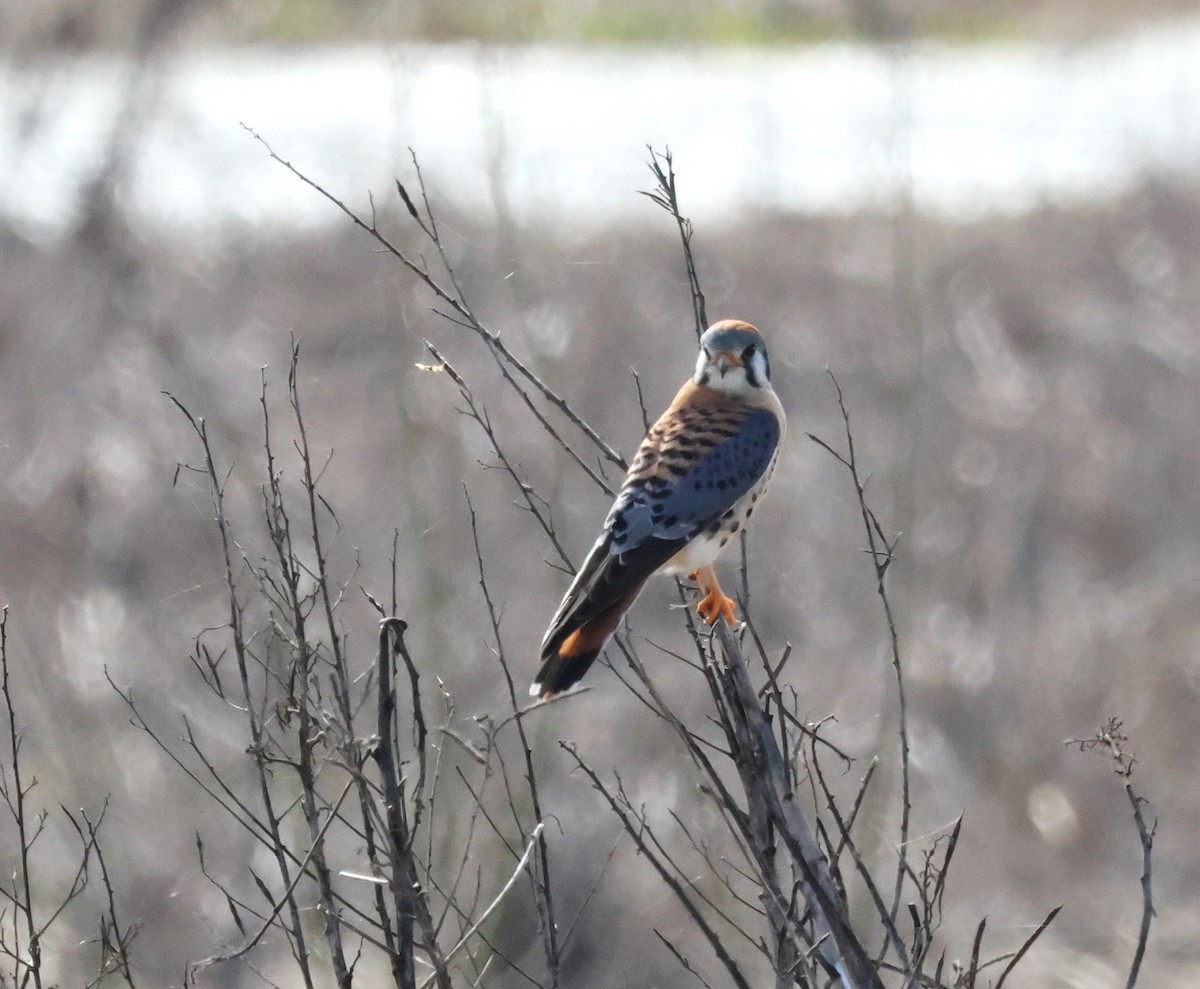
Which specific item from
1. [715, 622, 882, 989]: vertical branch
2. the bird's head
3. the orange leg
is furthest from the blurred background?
[715, 622, 882, 989]: vertical branch

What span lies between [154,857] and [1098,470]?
5.97 m

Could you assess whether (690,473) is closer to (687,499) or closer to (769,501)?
(687,499)

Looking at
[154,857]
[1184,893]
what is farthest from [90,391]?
[1184,893]

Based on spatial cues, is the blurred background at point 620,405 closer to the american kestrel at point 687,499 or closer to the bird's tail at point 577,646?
the american kestrel at point 687,499

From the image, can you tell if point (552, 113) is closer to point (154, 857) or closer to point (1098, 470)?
point (1098, 470)

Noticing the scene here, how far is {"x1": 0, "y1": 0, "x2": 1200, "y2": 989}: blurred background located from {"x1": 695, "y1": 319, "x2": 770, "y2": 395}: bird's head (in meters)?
2.10

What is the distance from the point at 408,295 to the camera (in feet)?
34.8

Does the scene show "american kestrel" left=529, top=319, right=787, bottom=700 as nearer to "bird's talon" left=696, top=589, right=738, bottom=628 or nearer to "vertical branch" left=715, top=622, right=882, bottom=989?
"bird's talon" left=696, top=589, right=738, bottom=628

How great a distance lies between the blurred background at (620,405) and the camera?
360 inches

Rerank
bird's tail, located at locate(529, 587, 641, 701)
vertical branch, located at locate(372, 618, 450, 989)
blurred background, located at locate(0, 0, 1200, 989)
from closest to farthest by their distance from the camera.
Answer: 1. vertical branch, located at locate(372, 618, 450, 989)
2. bird's tail, located at locate(529, 587, 641, 701)
3. blurred background, located at locate(0, 0, 1200, 989)

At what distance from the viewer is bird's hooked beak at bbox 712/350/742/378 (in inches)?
201

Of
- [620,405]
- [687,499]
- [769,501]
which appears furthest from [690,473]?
[620,405]

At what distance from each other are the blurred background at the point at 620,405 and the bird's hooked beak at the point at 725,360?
2181 millimetres

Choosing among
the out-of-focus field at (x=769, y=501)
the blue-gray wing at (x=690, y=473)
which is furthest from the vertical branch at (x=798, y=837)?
the out-of-focus field at (x=769, y=501)
